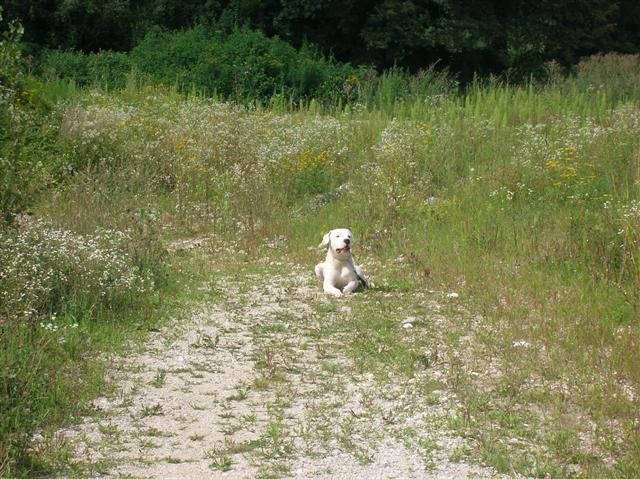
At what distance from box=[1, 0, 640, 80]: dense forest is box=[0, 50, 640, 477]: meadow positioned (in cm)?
854

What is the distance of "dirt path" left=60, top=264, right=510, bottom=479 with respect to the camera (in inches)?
239

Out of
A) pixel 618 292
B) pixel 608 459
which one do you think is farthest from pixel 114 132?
pixel 608 459

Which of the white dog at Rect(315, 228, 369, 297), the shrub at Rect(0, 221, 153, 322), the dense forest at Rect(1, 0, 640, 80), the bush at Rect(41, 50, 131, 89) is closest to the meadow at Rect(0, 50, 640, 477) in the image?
the shrub at Rect(0, 221, 153, 322)

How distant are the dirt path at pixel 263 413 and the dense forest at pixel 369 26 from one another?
2085 cm

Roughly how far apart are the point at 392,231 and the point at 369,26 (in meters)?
17.9

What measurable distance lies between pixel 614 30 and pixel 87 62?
2051 cm

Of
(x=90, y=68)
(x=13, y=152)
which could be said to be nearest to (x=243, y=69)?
(x=90, y=68)

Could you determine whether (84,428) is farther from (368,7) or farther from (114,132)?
(368,7)

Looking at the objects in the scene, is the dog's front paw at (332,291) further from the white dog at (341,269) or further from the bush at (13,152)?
the bush at (13,152)

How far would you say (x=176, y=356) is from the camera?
27.6 feet

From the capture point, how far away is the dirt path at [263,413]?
19.9 feet

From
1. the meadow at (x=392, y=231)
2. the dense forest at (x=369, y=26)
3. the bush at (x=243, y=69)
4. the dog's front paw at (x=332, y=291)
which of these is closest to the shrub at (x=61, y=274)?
the meadow at (x=392, y=231)

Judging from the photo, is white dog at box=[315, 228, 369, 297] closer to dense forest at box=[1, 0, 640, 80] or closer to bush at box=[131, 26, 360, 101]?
bush at box=[131, 26, 360, 101]

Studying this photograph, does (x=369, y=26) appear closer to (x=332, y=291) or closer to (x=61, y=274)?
(x=332, y=291)
